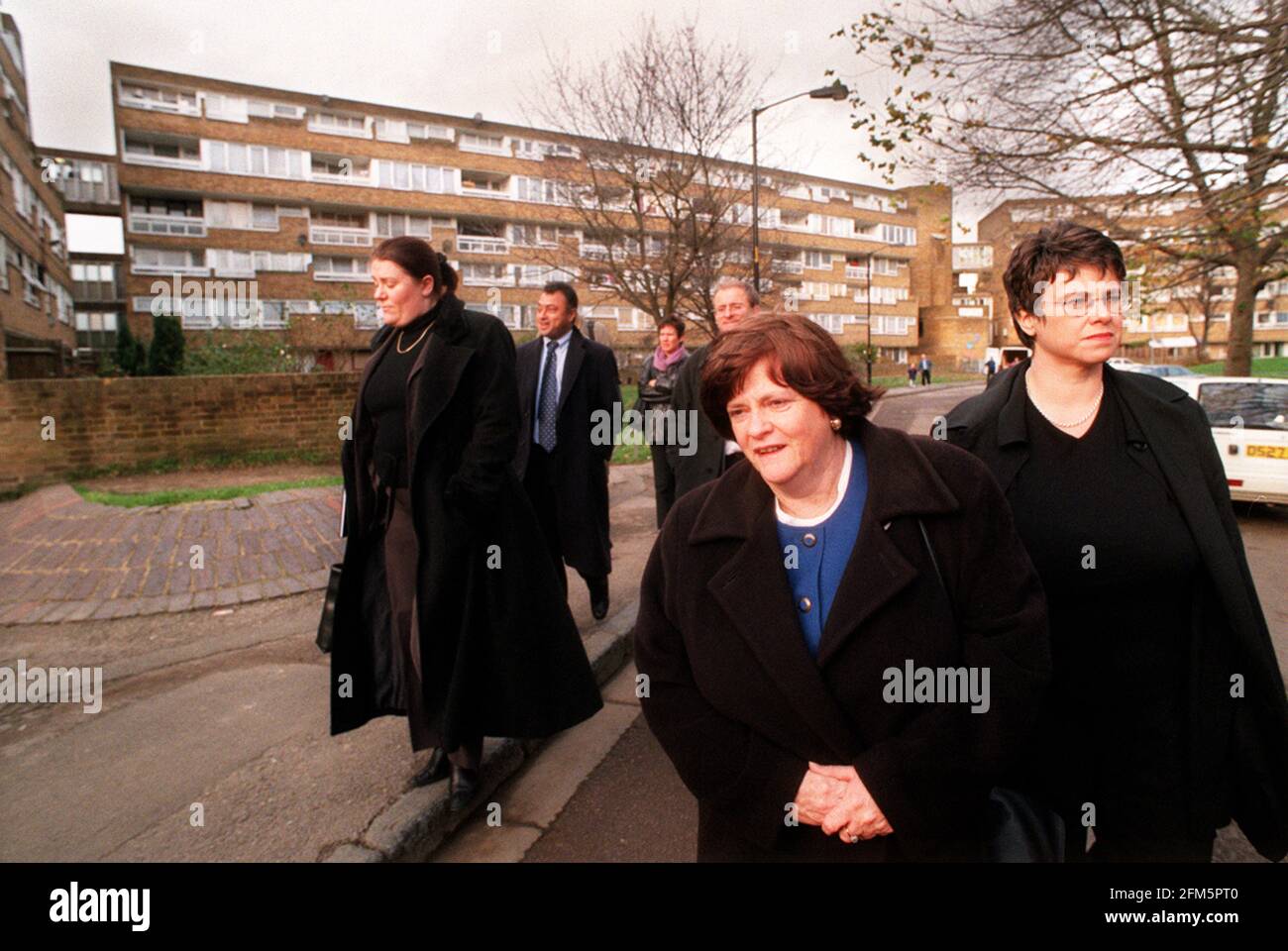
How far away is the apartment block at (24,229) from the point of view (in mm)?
22359

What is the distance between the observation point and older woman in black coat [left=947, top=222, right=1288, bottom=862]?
1957mm

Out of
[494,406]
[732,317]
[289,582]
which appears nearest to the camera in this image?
[494,406]

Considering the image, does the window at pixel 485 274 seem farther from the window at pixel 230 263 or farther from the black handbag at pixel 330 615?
the black handbag at pixel 330 615

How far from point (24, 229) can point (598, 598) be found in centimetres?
3022

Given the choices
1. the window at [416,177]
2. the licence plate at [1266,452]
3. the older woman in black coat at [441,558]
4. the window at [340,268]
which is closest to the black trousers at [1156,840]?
the older woman in black coat at [441,558]

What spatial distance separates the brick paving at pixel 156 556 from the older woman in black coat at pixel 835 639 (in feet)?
17.3

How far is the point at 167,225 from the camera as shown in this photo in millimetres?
38750

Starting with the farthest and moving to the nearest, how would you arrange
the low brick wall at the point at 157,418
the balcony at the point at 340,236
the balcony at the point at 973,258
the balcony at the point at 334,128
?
the balcony at the point at 973,258
the balcony at the point at 334,128
the balcony at the point at 340,236
the low brick wall at the point at 157,418

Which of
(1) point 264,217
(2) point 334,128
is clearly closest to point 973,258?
(2) point 334,128

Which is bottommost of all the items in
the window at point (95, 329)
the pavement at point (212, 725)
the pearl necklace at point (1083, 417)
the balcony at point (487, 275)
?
the pavement at point (212, 725)
